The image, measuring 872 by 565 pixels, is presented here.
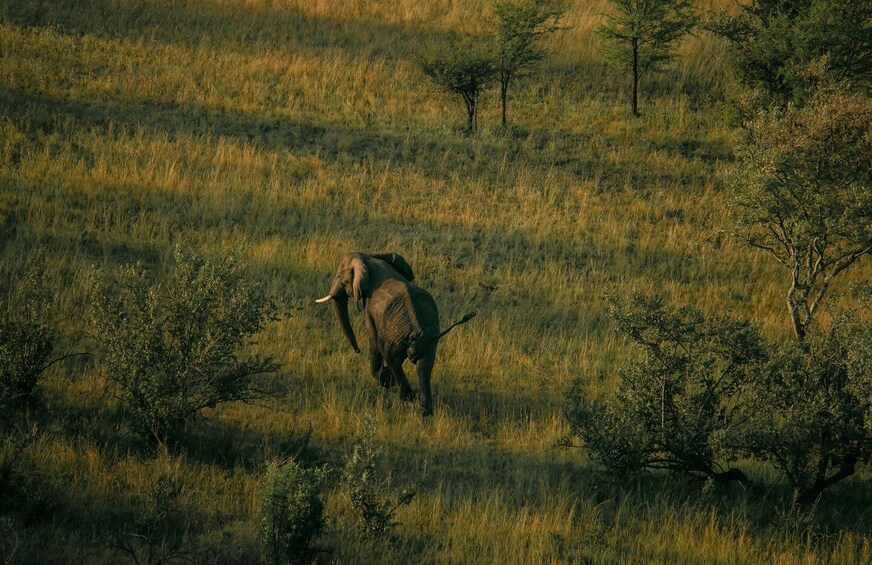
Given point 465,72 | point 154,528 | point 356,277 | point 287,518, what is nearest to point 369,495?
point 287,518

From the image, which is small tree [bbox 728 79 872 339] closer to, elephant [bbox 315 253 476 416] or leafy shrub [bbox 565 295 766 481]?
leafy shrub [bbox 565 295 766 481]

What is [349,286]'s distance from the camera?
468 inches

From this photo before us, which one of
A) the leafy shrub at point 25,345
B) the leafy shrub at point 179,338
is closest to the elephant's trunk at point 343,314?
the leafy shrub at point 179,338

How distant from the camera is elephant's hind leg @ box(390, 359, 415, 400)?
11.2 metres

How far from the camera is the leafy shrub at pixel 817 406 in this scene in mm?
9336

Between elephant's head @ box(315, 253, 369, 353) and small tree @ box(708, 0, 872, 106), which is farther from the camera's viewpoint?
small tree @ box(708, 0, 872, 106)

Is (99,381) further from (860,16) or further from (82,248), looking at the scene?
(860,16)

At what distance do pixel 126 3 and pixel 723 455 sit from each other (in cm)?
2432

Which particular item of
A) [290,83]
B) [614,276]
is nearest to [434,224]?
[614,276]

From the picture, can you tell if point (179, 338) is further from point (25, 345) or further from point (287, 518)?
point (287, 518)

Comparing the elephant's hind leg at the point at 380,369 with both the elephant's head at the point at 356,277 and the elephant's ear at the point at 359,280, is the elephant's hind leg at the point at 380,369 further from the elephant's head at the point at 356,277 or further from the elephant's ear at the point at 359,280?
the elephant's ear at the point at 359,280

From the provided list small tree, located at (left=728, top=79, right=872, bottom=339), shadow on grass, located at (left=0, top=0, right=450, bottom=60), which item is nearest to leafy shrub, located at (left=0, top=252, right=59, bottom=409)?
small tree, located at (left=728, top=79, right=872, bottom=339)

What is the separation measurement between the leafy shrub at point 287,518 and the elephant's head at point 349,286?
13.3 feet

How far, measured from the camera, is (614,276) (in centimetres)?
1745
